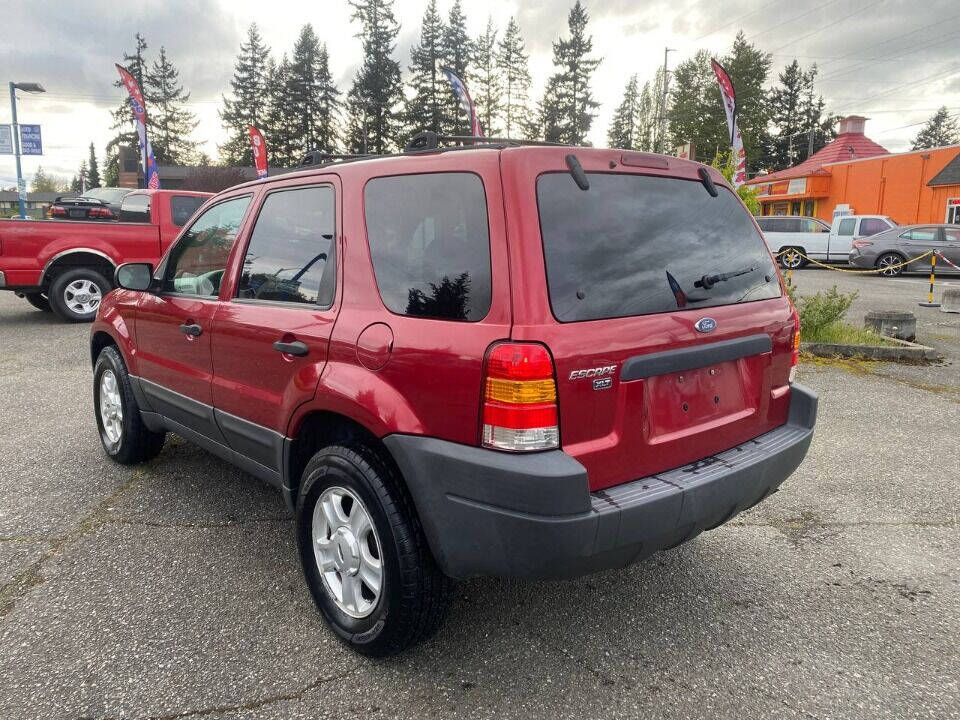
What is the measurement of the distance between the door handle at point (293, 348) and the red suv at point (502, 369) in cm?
2

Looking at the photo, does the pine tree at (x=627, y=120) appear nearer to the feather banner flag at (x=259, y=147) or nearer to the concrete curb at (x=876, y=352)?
the feather banner flag at (x=259, y=147)

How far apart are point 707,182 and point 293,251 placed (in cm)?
175

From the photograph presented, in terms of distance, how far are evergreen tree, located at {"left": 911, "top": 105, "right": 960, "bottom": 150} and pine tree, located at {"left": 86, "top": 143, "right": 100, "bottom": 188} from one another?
11707cm

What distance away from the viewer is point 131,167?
59.6 meters

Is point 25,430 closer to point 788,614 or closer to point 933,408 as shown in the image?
point 788,614

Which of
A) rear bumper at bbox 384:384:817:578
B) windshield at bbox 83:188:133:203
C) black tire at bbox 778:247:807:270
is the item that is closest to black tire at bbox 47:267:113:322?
windshield at bbox 83:188:133:203

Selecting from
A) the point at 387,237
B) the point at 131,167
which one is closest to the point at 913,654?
the point at 387,237

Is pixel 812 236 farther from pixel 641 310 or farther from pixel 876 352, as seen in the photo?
pixel 641 310

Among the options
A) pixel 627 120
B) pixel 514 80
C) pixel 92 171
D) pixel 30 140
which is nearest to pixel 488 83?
pixel 514 80

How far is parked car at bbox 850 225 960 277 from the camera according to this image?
20000mm

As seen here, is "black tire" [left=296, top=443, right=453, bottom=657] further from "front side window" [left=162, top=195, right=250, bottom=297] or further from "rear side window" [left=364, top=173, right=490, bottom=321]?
"front side window" [left=162, top=195, right=250, bottom=297]

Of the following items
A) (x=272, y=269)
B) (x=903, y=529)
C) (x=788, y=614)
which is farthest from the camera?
(x=903, y=529)

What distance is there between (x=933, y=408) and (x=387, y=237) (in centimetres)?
548

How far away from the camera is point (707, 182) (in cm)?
277
